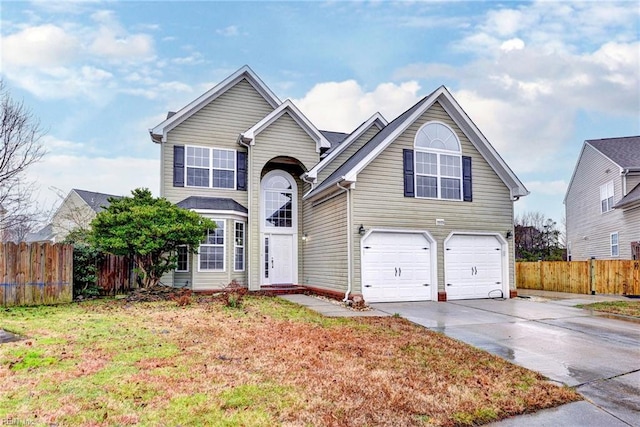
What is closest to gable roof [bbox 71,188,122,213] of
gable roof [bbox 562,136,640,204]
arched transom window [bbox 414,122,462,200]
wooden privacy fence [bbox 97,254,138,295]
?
wooden privacy fence [bbox 97,254,138,295]

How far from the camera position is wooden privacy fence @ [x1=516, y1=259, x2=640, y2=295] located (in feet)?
53.7

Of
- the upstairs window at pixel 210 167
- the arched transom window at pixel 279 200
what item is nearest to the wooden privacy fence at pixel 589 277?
the arched transom window at pixel 279 200

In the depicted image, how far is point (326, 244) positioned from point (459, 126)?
20.3ft

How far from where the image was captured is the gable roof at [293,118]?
1573 centimetres

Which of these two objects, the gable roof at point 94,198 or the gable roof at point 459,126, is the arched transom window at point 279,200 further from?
the gable roof at point 94,198

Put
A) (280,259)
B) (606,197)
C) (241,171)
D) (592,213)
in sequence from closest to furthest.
Result: (241,171) < (280,259) < (606,197) < (592,213)

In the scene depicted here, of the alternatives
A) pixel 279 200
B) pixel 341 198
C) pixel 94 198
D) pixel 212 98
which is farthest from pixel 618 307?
pixel 94 198

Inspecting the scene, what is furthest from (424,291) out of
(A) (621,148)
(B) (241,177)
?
(A) (621,148)

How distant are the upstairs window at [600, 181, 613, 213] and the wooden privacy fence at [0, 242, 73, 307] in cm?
2560

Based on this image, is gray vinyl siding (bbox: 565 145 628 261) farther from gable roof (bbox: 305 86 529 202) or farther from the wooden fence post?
gable roof (bbox: 305 86 529 202)

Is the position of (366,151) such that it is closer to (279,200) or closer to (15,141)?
(279,200)

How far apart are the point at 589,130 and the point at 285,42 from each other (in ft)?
75.6

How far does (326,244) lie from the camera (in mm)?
14812

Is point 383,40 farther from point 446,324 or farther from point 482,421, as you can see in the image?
point 482,421
